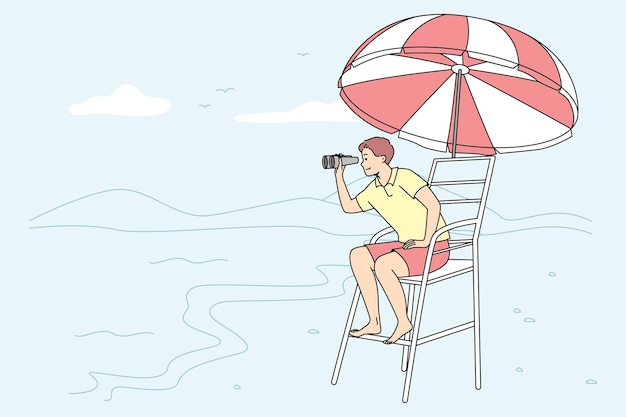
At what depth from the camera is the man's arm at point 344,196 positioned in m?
5.80

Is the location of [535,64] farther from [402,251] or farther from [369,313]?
[369,313]

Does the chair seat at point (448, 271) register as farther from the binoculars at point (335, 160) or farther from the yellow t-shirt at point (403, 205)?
the binoculars at point (335, 160)

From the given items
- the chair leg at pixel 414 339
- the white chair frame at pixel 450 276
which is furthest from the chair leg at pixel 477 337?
the chair leg at pixel 414 339

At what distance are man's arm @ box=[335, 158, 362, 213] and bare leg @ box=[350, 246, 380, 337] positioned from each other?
0.83 feet

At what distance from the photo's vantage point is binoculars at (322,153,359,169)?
5766mm

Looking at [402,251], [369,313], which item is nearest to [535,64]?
[402,251]

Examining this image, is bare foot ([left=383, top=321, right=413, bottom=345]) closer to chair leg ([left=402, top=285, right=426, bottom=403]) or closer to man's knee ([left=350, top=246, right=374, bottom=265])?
chair leg ([left=402, top=285, right=426, bottom=403])

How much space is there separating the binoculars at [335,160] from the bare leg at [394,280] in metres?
0.55

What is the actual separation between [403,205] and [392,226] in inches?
5.3

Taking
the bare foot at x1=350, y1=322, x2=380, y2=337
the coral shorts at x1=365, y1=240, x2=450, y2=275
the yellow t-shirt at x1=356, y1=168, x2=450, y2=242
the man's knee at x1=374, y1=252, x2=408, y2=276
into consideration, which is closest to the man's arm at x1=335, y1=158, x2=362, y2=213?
the yellow t-shirt at x1=356, y1=168, x2=450, y2=242

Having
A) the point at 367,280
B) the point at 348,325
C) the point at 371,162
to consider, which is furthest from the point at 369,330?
the point at 371,162

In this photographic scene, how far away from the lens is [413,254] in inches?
224

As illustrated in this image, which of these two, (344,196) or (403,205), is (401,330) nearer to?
(403,205)

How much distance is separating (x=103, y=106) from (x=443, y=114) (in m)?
3.05
